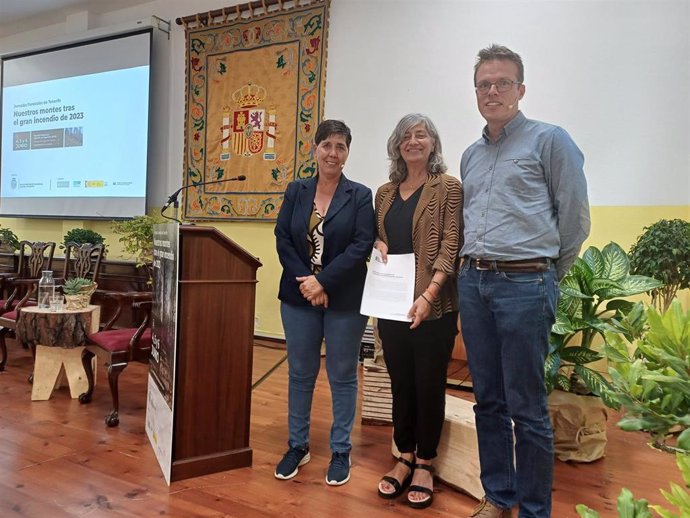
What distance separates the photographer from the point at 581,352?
2266mm

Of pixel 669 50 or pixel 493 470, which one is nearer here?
pixel 493 470

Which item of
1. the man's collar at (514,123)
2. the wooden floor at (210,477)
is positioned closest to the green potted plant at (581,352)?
the wooden floor at (210,477)

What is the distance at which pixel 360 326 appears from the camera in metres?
1.95

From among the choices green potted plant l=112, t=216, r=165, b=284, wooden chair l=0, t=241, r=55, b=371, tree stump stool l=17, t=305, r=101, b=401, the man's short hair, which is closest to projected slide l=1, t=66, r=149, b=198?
wooden chair l=0, t=241, r=55, b=371

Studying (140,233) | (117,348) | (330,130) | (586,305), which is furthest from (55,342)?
(586,305)

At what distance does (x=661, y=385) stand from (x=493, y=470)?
1.22m

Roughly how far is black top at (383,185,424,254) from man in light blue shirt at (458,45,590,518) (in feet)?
0.93

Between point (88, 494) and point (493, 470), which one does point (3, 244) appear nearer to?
point (88, 494)

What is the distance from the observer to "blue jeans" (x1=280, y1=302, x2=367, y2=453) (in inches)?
76.1

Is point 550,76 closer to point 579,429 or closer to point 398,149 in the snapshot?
point 398,149

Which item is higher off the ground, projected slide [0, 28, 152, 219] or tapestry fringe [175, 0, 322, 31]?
tapestry fringe [175, 0, 322, 31]

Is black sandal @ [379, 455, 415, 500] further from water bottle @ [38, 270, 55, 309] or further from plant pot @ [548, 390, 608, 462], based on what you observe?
water bottle @ [38, 270, 55, 309]

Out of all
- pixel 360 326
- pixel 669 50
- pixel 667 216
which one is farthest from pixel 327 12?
pixel 360 326

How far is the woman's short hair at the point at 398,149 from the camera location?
5.81 ft
